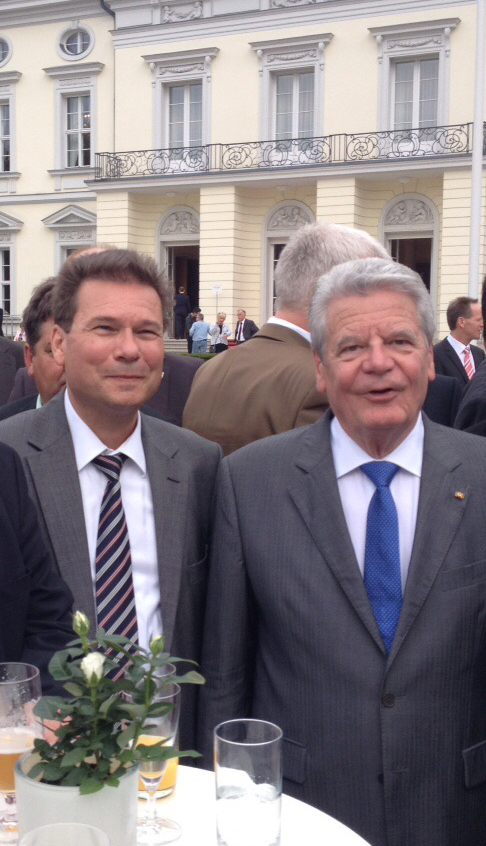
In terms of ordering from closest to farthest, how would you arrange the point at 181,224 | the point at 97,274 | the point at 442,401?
the point at 97,274 → the point at 442,401 → the point at 181,224

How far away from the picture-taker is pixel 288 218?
25.0 metres

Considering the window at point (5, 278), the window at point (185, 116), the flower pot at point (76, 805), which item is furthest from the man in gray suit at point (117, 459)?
the window at point (5, 278)

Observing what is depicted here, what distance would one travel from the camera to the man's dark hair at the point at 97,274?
8.74 ft

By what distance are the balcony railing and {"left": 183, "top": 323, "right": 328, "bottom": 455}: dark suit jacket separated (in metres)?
20.2

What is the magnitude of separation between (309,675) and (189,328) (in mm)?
23392

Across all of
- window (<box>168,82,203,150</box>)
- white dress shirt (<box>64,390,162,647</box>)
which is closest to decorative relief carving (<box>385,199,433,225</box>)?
window (<box>168,82,203,150</box>)

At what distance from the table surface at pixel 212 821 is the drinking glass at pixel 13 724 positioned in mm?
296

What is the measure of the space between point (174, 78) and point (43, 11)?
4841 mm

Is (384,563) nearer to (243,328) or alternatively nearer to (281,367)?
(281,367)

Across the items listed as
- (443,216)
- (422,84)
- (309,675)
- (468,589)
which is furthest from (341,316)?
(422,84)

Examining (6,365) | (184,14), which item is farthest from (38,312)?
(184,14)

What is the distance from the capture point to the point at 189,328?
83.3 ft

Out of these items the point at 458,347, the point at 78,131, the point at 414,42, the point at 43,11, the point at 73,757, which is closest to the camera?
the point at 73,757

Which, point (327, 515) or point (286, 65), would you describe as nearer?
point (327, 515)
